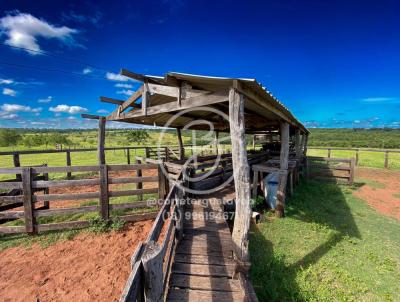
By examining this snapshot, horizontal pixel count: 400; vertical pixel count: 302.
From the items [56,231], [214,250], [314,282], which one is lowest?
[314,282]

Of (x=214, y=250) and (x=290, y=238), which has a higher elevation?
(x=214, y=250)

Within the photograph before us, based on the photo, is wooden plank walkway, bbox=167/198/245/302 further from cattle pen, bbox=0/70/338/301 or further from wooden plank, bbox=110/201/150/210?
wooden plank, bbox=110/201/150/210

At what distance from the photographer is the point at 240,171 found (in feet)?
10.5

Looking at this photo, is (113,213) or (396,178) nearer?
(113,213)

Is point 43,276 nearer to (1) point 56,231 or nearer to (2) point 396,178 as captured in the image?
(1) point 56,231

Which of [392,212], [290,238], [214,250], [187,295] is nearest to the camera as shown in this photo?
[187,295]

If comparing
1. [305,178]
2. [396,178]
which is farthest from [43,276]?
[396,178]

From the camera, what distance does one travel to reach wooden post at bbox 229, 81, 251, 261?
3096 mm

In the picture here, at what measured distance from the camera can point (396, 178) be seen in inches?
428

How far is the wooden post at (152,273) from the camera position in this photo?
1.55m

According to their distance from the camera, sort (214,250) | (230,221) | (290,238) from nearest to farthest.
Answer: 1. (214,250)
2. (290,238)
3. (230,221)

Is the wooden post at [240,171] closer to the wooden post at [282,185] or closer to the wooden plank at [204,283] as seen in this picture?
the wooden plank at [204,283]

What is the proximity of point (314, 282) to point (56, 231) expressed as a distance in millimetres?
5566

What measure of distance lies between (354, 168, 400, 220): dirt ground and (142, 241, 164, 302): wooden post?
25.6 feet
